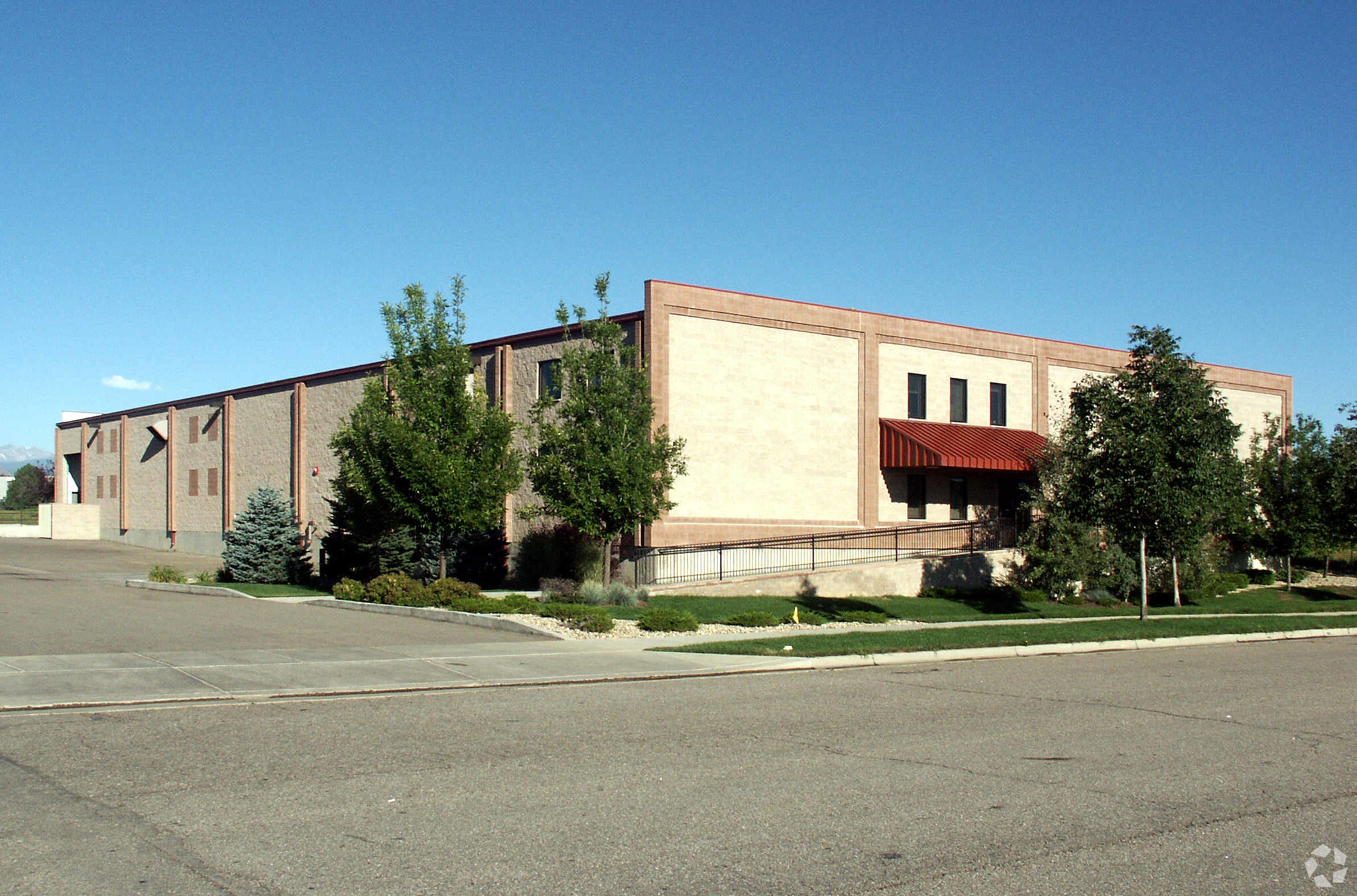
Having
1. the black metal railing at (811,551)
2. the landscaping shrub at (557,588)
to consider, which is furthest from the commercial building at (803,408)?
the landscaping shrub at (557,588)

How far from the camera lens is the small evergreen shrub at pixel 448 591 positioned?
2300 centimetres

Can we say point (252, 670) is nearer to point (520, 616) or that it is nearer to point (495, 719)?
point (495, 719)

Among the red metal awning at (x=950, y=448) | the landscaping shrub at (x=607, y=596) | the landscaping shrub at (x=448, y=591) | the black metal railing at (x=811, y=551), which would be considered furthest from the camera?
the red metal awning at (x=950, y=448)

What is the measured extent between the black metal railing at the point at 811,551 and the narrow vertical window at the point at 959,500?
2.34ft

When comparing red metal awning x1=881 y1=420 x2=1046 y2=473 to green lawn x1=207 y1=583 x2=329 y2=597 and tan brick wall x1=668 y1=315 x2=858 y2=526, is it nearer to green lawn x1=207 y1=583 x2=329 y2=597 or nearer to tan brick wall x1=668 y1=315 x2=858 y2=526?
tan brick wall x1=668 y1=315 x2=858 y2=526

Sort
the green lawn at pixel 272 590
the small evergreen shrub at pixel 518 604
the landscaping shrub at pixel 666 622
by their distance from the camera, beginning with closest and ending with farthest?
the landscaping shrub at pixel 666 622
the small evergreen shrub at pixel 518 604
the green lawn at pixel 272 590

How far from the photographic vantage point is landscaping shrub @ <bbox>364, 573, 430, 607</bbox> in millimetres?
23109

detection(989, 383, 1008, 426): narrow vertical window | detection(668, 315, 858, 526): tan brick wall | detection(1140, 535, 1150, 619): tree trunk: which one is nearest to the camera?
detection(1140, 535, 1150, 619): tree trunk

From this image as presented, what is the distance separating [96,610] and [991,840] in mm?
19770

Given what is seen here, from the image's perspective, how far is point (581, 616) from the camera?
19953 mm

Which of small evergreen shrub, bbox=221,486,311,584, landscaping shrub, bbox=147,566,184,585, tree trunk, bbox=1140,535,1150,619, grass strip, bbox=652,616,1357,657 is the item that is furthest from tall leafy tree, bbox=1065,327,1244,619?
landscaping shrub, bbox=147,566,184,585

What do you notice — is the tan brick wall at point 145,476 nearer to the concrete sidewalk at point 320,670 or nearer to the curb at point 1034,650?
the concrete sidewalk at point 320,670

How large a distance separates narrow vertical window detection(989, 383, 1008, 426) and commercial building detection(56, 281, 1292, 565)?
0.05 m

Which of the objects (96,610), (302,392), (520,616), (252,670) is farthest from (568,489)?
(302,392)
